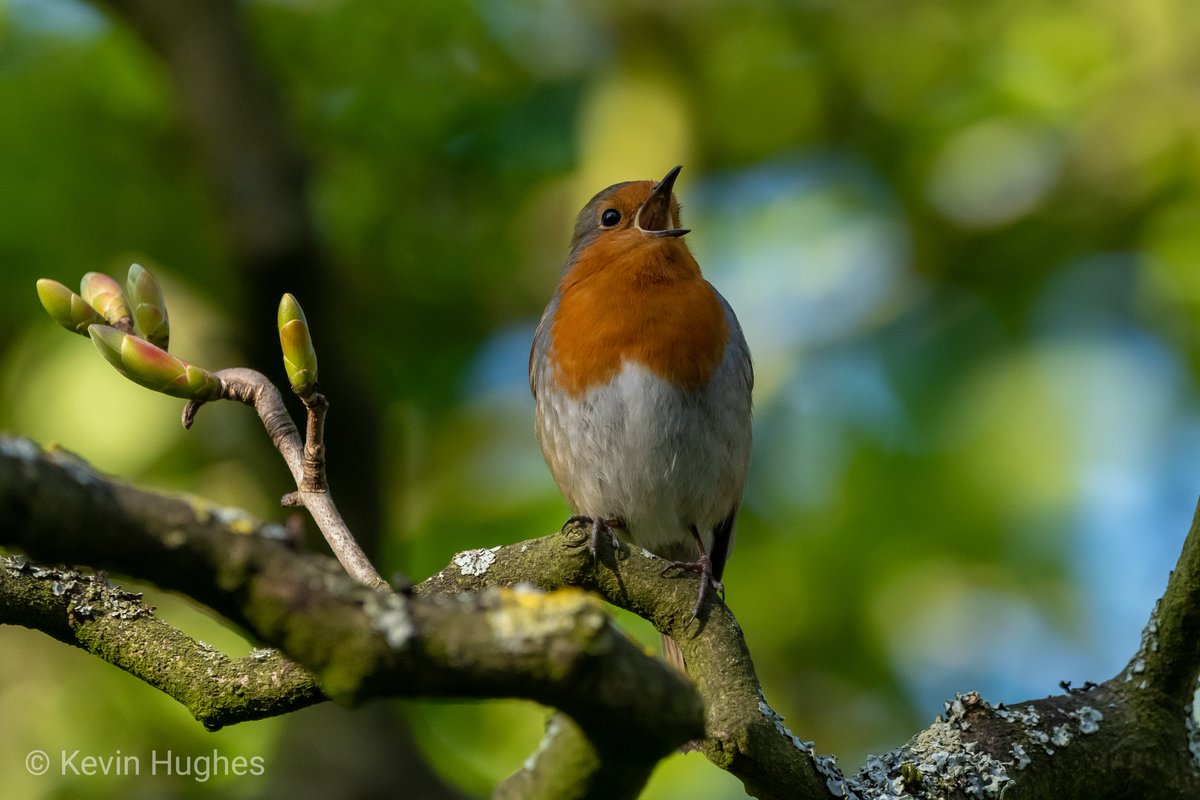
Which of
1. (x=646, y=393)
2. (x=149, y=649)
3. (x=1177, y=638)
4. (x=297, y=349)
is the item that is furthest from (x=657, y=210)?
(x=149, y=649)

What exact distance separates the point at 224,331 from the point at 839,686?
3286mm

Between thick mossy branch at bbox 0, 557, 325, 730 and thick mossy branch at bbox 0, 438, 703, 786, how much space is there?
1055 mm

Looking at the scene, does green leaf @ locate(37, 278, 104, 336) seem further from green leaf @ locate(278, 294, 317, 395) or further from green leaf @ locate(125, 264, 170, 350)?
green leaf @ locate(278, 294, 317, 395)

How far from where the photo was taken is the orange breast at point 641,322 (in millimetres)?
4754

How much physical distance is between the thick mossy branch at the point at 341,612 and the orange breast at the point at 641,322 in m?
3.21

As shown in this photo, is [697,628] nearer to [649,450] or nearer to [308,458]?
[308,458]

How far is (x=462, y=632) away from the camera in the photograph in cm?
148

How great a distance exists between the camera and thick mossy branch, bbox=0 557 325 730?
2.49m

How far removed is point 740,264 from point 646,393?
2.08 meters

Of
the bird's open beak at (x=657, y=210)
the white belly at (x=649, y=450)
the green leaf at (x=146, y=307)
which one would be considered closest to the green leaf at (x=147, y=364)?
the green leaf at (x=146, y=307)

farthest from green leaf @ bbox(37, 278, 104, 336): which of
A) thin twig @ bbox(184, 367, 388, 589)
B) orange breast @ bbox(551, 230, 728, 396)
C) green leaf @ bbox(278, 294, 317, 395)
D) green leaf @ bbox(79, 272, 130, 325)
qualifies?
orange breast @ bbox(551, 230, 728, 396)

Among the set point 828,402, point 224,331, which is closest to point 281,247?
point 224,331

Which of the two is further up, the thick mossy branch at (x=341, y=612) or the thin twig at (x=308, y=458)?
the thin twig at (x=308, y=458)

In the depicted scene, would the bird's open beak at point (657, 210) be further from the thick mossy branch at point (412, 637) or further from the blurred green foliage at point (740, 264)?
the thick mossy branch at point (412, 637)
